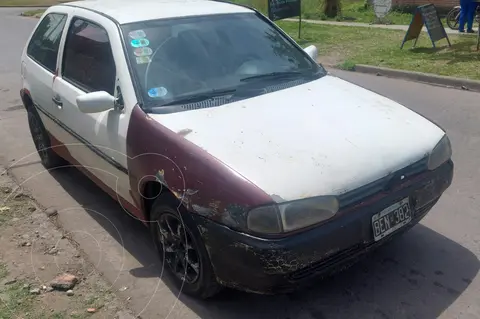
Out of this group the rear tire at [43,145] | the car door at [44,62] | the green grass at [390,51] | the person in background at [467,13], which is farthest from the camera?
the person in background at [467,13]

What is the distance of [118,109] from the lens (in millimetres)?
3760

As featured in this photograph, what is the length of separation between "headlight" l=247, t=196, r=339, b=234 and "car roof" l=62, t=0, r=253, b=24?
2.04m

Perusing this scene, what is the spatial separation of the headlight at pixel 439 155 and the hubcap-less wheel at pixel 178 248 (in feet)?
5.06

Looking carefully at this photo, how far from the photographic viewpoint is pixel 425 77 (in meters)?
9.02

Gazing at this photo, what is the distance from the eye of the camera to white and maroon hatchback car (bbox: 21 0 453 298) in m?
2.89

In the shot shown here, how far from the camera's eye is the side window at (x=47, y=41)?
4.92 meters

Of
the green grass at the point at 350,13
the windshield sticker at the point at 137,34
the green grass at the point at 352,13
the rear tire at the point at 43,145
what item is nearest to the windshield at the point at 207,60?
the windshield sticker at the point at 137,34

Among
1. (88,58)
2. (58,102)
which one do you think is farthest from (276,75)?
(58,102)

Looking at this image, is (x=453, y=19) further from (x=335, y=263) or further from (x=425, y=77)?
(x=335, y=263)

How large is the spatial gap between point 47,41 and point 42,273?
235 centimetres

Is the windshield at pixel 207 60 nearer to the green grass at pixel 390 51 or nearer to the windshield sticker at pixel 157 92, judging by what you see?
the windshield sticker at pixel 157 92

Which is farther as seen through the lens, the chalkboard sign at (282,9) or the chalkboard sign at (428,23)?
the chalkboard sign at (282,9)

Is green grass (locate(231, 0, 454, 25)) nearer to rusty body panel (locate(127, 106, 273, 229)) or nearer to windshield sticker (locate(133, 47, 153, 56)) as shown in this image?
windshield sticker (locate(133, 47, 153, 56))

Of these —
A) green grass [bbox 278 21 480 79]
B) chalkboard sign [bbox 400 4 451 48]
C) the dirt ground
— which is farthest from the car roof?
chalkboard sign [bbox 400 4 451 48]
